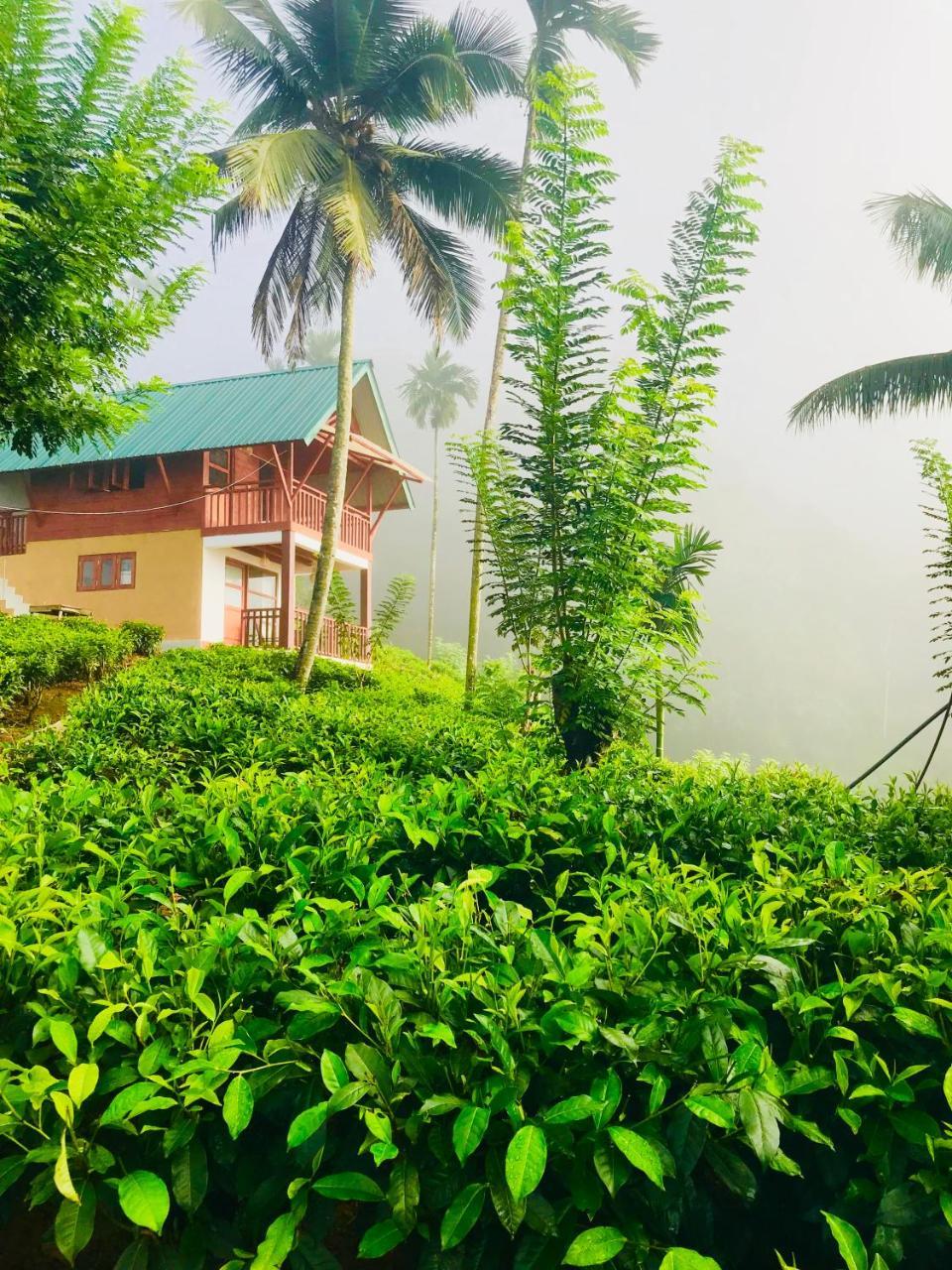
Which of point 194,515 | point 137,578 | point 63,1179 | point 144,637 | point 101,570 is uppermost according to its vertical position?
point 194,515

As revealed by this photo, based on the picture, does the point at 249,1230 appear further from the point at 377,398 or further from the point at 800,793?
the point at 377,398

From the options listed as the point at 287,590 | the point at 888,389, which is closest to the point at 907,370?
the point at 888,389

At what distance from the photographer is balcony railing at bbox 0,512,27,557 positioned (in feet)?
69.1

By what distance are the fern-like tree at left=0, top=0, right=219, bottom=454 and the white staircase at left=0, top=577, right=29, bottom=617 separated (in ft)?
55.1

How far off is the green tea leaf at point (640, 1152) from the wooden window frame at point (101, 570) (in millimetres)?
20694

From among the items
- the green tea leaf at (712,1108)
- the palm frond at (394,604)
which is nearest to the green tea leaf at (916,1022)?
the green tea leaf at (712,1108)

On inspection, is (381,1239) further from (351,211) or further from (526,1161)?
(351,211)

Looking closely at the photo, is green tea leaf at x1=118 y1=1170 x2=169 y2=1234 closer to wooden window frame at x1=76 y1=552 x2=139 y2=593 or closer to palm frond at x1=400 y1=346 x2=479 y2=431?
wooden window frame at x1=76 y1=552 x2=139 y2=593

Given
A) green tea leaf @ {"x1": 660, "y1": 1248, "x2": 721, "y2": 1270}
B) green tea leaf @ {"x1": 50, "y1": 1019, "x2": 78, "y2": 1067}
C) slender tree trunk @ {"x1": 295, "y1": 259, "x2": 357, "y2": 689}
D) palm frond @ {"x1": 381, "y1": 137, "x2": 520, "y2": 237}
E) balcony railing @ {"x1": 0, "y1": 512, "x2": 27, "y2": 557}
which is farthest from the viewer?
balcony railing @ {"x1": 0, "y1": 512, "x2": 27, "y2": 557}

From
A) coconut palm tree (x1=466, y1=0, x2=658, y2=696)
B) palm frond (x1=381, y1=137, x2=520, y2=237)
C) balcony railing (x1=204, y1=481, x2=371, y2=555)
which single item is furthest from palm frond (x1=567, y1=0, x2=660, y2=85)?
balcony railing (x1=204, y1=481, x2=371, y2=555)

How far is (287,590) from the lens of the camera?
19.0 metres

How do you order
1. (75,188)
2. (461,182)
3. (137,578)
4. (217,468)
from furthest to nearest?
1. (217,468)
2. (137,578)
3. (461,182)
4. (75,188)

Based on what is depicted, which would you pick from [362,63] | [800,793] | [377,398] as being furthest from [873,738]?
[800,793]

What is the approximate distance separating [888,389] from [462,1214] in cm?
1669
